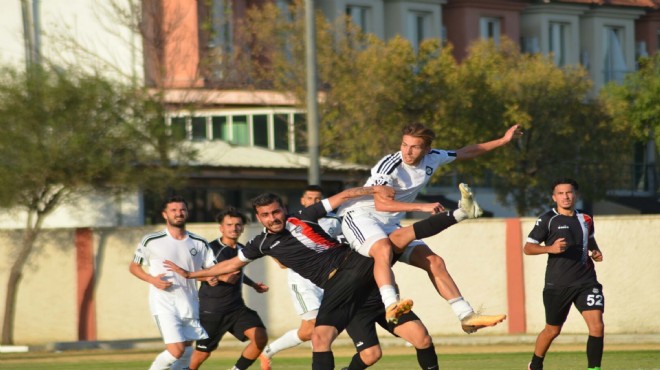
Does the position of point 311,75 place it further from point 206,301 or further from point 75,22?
point 75,22

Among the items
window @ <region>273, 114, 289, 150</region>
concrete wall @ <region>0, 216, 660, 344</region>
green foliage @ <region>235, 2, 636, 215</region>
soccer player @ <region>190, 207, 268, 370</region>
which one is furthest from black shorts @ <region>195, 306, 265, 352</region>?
window @ <region>273, 114, 289, 150</region>

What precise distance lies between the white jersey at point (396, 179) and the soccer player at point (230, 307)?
3.50 meters

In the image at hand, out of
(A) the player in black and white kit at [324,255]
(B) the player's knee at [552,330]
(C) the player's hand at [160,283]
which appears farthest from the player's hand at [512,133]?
(C) the player's hand at [160,283]

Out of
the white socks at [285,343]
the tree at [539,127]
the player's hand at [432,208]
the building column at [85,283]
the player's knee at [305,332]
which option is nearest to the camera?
the player's hand at [432,208]

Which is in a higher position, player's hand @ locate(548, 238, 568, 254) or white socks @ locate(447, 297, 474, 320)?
player's hand @ locate(548, 238, 568, 254)

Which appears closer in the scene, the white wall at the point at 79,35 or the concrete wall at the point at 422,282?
the concrete wall at the point at 422,282

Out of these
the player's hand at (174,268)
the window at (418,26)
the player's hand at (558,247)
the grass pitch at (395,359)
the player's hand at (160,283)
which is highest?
the window at (418,26)

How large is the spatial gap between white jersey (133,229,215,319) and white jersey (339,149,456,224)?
253 cm

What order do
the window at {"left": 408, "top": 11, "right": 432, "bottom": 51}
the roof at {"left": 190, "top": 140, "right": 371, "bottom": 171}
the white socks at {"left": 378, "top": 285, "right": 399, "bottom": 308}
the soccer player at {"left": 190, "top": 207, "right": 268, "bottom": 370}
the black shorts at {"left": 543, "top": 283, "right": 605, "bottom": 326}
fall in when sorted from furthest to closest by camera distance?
the window at {"left": 408, "top": 11, "right": 432, "bottom": 51} < the roof at {"left": 190, "top": 140, "right": 371, "bottom": 171} < the soccer player at {"left": 190, "top": 207, "right": 268, "bottom": 370} < the black shorts at {"left": 543, "top": 283, "right": 605, "bottom": 326} < the white socks at {"left": 378, "top": 285, "right": 399, "bottom": 308}

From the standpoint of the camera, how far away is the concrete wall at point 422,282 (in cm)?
2680

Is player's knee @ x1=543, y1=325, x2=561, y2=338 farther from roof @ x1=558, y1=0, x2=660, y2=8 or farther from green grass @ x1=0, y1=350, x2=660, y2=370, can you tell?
roof @ x1=558, y1=0, x2=660, y2=8

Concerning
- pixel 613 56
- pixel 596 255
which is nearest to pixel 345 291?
pixel 596 255

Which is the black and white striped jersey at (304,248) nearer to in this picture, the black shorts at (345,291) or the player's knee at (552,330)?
the black shorts at (345,291)

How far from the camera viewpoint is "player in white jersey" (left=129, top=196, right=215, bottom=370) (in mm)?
15672
